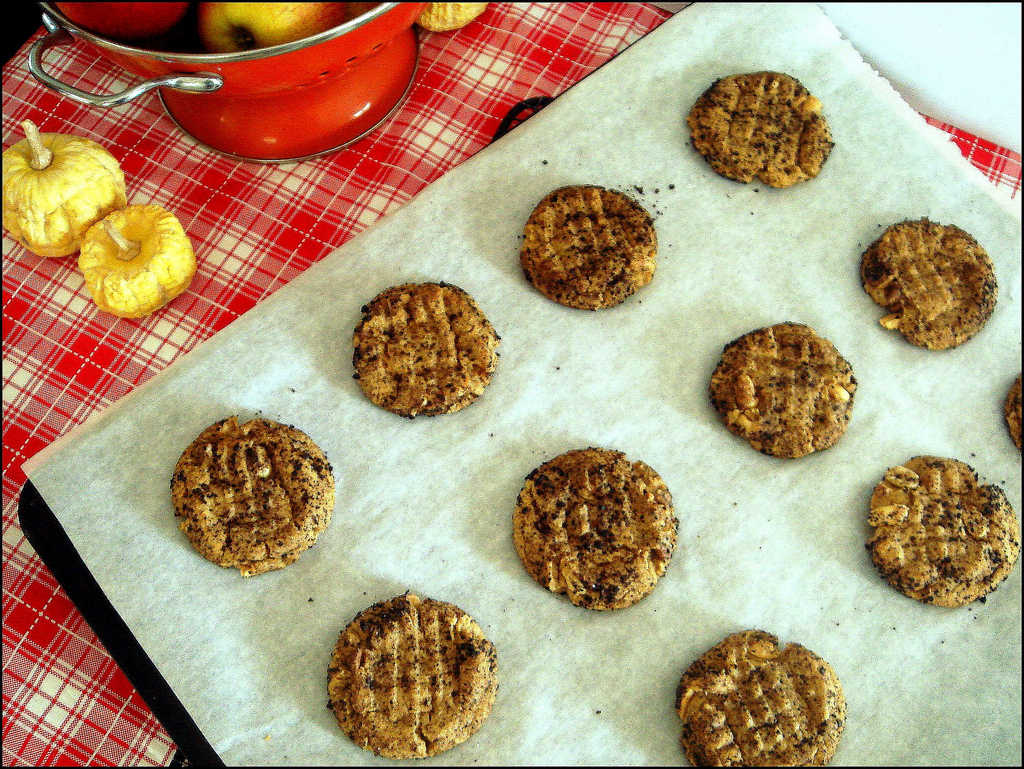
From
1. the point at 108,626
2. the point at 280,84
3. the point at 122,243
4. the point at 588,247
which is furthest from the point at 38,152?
the point at 588,247

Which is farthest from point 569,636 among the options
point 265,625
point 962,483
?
point 962,483

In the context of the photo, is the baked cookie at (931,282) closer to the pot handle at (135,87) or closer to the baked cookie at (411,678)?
the baked cookie at (411,678)

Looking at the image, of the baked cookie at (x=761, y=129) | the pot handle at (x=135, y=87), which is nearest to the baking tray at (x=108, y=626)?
the pot handle at (x=135, y=87)

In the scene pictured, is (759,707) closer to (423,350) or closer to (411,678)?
(411,678)

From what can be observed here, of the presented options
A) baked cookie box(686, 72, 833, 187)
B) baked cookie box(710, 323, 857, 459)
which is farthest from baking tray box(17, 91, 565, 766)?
baked cookie box(686, 72, 833, 187)

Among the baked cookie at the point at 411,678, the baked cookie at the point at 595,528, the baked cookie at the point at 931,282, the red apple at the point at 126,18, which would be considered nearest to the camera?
the red apple at the point at 126,18

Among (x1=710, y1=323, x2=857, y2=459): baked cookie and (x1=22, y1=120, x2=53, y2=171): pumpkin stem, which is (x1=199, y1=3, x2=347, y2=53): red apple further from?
(x1=710, y1=323, x2=857, y2=459): baked cookie

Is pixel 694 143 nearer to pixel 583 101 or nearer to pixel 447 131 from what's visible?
pixel 583 101
